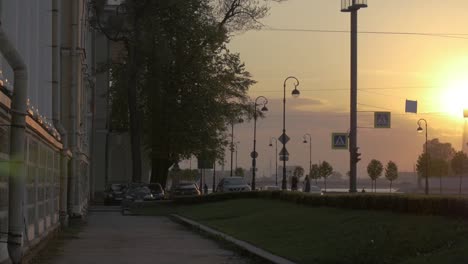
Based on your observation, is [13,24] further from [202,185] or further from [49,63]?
[202,185]

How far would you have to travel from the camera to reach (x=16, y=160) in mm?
10820

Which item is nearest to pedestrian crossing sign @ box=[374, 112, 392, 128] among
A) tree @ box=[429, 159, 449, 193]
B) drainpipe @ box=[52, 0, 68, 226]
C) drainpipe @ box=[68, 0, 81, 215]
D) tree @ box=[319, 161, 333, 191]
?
drainpipe @ box=[68, 0, 81, 215]

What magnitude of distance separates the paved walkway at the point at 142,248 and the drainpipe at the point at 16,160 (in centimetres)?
521

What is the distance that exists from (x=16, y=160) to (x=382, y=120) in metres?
40.2

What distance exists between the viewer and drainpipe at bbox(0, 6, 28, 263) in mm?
10570

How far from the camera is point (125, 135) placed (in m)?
71.4

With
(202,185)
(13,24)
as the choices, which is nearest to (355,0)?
(13,24)

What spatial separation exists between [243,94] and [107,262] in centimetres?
4550

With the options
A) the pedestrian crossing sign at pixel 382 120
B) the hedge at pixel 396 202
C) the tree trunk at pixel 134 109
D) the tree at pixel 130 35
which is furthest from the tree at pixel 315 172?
the hedge at pixel 396 202

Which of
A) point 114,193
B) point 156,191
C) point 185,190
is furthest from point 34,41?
point 185,190

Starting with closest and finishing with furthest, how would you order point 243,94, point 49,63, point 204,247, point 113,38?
point 204,247 < point 49,63 < point 113,38 < point 243,94

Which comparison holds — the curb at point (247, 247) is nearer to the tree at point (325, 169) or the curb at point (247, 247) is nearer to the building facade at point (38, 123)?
the building facade at point (38, 123)

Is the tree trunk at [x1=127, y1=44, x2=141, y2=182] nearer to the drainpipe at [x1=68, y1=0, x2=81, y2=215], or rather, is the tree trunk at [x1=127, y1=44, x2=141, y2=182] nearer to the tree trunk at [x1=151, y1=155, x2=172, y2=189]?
the tree trunk at [x1=151, y1=155, x2=172, y2=189]

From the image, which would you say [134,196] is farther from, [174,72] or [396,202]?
[396,202]
